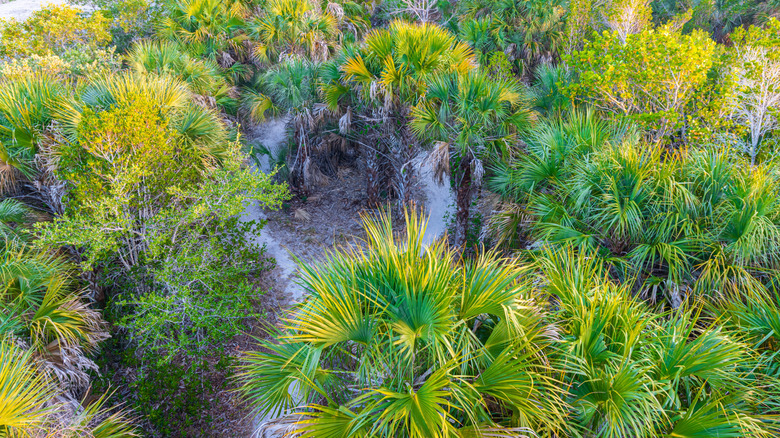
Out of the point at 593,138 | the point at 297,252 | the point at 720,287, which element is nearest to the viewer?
the point at 720,287

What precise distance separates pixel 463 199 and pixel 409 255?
258 inches

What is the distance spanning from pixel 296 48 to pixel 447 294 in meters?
11.8

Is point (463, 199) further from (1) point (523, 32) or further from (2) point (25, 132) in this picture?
(2) point (25, 132)

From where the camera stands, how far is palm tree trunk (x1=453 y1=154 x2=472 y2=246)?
985 centimetres

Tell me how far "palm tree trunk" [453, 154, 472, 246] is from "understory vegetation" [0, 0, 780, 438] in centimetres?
8

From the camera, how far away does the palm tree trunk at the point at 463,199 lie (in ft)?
32.3

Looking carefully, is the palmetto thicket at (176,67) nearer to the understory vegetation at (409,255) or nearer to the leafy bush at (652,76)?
the understory vegetation at (409,255)

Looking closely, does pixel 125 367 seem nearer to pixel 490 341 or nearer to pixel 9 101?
pixel 9 101

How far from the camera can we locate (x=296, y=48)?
13.2 metres

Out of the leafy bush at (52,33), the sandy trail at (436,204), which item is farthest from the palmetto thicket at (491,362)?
the leafy bush at (52,33)

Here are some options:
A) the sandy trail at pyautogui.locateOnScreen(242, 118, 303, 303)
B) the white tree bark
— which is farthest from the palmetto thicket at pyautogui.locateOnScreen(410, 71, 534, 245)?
the sandy trail at pyautogui.locateOnScreen(242, 118, 303, 303)

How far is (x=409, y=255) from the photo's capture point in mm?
3961

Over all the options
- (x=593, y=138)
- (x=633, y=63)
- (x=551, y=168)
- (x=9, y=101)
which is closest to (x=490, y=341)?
(x=551, y=168)

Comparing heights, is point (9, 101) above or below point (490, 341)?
above
